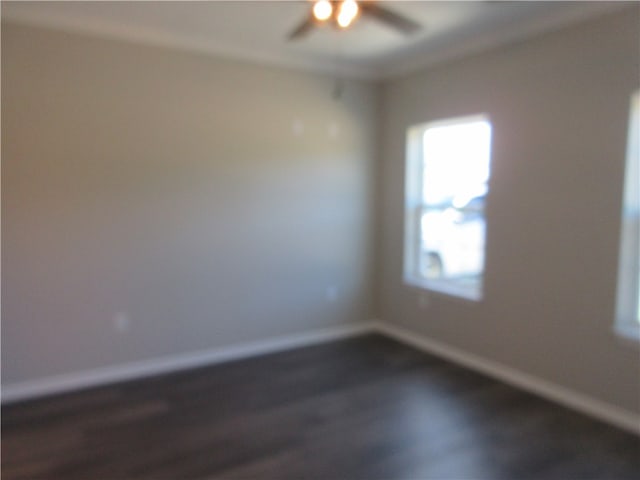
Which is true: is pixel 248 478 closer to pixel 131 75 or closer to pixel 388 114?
pixel 131 75

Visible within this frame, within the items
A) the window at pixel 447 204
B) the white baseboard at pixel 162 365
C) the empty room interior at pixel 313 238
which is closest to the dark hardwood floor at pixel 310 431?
the empty room interior at pixel 313 238

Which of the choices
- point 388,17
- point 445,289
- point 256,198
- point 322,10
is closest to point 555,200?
point 445,289

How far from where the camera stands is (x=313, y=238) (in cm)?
460

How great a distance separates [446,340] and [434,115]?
196 cm

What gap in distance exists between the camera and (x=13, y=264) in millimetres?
3354

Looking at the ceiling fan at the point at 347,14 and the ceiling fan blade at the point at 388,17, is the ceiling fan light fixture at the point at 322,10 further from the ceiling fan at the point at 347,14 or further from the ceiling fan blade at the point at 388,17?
the ceiling fan blade at the point at 388,17

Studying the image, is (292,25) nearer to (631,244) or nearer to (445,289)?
(445,289)

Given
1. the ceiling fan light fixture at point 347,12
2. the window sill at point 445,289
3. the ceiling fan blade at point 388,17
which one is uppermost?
the ceiling fan blade at point 388,17

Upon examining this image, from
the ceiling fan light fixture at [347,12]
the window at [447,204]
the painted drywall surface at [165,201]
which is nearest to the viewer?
the ceiling fan light fixture at [347,12]

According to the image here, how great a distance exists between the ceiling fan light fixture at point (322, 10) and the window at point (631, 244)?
1.87 m

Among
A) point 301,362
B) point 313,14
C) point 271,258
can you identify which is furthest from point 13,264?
point 313,14

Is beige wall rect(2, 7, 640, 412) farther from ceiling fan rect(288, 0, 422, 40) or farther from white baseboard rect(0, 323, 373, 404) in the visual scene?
ceiling fan rect(288, 0, 422, 40)

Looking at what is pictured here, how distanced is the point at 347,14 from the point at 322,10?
0.43ft

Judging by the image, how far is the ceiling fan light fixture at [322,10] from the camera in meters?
2.54
